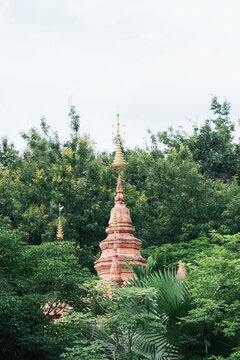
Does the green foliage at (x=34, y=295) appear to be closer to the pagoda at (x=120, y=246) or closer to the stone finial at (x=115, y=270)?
the stone finial at (x=115, y=270)

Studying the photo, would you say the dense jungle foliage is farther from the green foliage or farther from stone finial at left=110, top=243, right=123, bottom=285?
stone finial at left=110, top=243, right=123, bottom=285

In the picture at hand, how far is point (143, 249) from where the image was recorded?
27391mm

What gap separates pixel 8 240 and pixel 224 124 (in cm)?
2651

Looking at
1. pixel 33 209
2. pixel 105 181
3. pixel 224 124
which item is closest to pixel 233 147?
pixel 224 124

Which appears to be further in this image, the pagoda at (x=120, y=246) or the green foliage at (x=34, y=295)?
the pagoda at (x=120, y=246)

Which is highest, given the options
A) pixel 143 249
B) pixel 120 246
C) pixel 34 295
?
pixel 143 249

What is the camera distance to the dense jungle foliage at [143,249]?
13.3m

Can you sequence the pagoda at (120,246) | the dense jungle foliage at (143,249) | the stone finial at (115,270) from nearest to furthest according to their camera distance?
the dense jungle foliage at (143,249), the stone finial at (115,270), the pagoda at (120,246)

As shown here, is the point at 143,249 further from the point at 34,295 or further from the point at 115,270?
the point at 34,295

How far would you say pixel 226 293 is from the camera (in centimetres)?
1364

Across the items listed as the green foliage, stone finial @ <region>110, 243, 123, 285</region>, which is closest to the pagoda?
stone finial @ <region>110, 243, 123, 285</region>

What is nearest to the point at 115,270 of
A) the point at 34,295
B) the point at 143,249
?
the point at 34,295

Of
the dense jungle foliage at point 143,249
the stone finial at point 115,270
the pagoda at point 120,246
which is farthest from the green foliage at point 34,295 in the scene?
the pagoda at point 120,246

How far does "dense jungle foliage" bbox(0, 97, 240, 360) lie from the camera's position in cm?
1331
